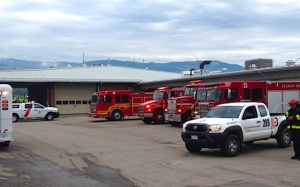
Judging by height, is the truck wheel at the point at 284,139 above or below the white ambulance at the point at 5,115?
below

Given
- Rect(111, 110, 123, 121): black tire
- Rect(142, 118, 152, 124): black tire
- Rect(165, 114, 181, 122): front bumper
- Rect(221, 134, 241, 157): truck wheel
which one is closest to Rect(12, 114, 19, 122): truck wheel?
Rect(111, 110, 123, 121): black tire

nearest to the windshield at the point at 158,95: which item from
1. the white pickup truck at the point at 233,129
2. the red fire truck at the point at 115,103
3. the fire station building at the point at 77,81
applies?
the red fire truck at the point at 115,103

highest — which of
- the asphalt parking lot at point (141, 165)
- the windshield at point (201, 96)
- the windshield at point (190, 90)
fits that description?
the windshield at point (190, 90)

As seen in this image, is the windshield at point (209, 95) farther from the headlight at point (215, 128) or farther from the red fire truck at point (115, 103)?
the red fire truck at point (115, 103)

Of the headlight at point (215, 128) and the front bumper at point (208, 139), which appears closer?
the front bumper at point (208, 139)

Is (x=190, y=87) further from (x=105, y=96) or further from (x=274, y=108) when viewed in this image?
(x=105, y=96)

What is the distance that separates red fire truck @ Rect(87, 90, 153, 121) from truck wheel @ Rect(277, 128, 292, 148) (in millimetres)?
22227

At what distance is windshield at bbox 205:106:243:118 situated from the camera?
15505 mm

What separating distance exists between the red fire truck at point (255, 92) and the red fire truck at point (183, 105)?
3.63 metres

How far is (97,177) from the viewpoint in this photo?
11188 millimetres

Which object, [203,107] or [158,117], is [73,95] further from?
[203,107]

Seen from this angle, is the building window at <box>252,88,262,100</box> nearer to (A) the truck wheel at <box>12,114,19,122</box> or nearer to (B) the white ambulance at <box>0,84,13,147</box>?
(B) the white ambulance at <box>0,84,13,147</box>

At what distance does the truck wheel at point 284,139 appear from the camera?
16562 millimetres

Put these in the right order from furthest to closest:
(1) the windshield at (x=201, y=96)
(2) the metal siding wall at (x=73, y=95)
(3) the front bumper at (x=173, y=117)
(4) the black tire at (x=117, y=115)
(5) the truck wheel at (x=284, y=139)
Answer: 1. (2) the metal siding wall at (x=73, y=95)
2. (4) the black tire at (x=117, y=115)
3. (3) the front bumper at (x=173, y=117)
4. (1) the windshield at (x=201, y=96)
5. (5) the truck wheel at (x=284, y=139)
